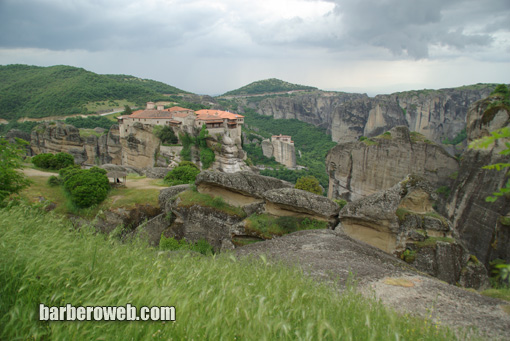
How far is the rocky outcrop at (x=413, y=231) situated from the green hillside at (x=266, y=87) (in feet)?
507

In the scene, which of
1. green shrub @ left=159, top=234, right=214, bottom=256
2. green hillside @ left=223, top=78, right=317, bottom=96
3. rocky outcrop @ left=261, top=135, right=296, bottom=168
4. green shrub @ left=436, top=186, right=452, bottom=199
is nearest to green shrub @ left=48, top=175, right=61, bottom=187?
green shrub @ left=159, top=234, right=214, bottom=256

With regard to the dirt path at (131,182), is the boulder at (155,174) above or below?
below

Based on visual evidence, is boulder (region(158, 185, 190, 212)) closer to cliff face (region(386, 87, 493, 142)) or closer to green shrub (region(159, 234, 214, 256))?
green shrub (region(159, 234, 214, 256))

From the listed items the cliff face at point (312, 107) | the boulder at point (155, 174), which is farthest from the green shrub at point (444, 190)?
the cliff face at point (312, 107)

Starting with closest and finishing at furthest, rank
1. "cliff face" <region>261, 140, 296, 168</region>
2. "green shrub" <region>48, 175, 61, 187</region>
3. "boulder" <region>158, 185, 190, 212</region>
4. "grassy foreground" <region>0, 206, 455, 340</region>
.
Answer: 1. "grassy foreground" <region>0, 206, 455, 340</region>
2. "boulder" <region>158, 185, 190, 212</region>
3. "green shrub" <region>48, 175, 61, 187</region>
4. "cliff face" <region>261, 140, 296, 168</region>

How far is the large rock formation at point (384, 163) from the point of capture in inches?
1025

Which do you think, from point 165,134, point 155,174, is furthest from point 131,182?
point 165,134

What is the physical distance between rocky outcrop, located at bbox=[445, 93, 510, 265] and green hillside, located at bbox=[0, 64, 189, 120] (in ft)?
225

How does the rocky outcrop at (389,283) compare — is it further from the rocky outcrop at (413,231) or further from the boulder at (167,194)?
the boulder at (167,194)

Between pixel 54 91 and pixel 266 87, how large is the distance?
379 feet

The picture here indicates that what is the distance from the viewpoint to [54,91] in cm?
7281

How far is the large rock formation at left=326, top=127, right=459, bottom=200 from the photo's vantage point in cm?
2605

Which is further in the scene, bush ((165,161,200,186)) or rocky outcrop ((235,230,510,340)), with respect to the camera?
bush ((165,161,200,186))

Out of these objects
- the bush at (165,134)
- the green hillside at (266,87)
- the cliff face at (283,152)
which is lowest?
the cliff face at (283,152)
